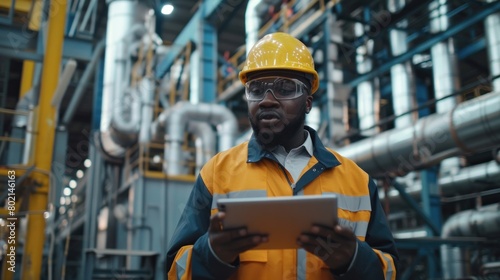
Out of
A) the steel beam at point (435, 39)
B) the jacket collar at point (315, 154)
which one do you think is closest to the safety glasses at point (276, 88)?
the jacket collar at point (315, 154)

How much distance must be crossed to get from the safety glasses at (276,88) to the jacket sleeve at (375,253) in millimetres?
500

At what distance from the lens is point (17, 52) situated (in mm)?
5660

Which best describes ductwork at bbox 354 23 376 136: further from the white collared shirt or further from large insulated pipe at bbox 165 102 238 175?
the white collared shirt

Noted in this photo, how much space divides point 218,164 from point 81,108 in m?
17.6

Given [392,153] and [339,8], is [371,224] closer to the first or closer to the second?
[392,153]

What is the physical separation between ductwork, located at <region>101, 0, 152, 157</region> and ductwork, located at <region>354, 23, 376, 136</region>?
16.4 ft

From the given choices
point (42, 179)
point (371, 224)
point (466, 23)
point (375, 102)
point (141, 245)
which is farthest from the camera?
point (375, 102)

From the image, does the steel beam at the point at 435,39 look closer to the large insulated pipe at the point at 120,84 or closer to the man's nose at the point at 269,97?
the large insulated pipe at the point at 120,84

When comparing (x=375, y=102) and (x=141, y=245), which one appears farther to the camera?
(x=375, y=102)

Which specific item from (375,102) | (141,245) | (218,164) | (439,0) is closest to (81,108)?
(141,245)

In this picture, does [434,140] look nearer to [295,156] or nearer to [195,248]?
[295,156]

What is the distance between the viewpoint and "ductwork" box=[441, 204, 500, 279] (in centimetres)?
862

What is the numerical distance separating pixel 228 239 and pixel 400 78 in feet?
31.7

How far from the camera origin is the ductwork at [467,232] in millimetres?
8623
